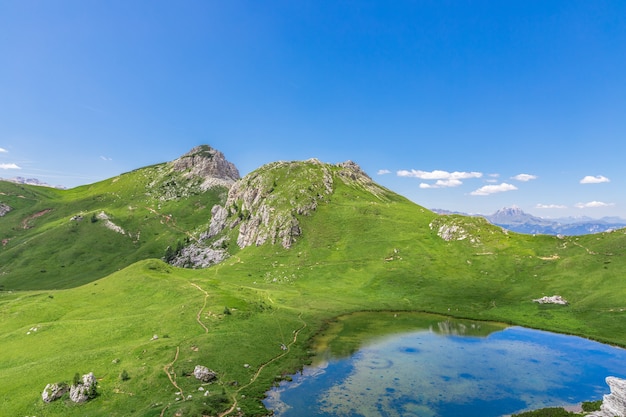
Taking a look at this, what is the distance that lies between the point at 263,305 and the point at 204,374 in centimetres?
4188

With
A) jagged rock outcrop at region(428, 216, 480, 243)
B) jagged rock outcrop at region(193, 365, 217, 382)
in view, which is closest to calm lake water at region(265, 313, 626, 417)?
jagged rock outcrop at region(193, 365, 217, 382)

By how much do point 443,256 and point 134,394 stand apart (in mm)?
145972

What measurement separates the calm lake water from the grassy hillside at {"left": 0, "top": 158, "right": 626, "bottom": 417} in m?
7.25

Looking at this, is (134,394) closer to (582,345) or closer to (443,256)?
(582,345)

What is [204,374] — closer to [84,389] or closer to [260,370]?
[260,370]

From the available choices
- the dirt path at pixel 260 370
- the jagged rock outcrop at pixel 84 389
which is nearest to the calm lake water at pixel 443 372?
the dirt path at pixel 260 370

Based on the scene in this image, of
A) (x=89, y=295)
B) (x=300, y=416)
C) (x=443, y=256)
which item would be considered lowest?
(x=300, y=416)

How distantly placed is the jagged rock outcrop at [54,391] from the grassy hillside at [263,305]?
1.40 meters

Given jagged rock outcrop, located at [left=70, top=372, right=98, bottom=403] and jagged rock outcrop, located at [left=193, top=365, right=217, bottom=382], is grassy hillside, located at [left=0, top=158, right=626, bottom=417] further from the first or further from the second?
jagged rock outcrop, located at [left=193, top=365, right=217, bottom=382]

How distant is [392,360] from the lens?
2889 inches

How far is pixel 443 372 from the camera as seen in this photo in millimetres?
67688

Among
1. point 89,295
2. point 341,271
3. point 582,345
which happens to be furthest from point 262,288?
point 582,345

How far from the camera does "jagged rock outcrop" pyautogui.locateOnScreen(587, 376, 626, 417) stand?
135ft

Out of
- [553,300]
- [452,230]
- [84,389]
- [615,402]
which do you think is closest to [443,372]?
[615,402]
